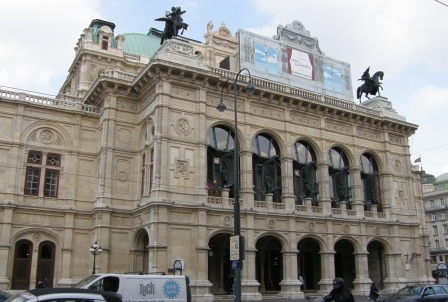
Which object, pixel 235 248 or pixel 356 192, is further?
pixel 356 192

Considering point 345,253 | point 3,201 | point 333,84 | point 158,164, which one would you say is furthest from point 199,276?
point 333,84

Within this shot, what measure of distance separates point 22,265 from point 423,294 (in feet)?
76.3

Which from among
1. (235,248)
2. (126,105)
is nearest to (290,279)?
(235,248)

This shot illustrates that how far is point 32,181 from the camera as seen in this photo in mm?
31875

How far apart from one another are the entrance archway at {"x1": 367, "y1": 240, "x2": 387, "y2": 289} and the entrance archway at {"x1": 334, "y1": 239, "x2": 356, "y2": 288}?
56.3 inches

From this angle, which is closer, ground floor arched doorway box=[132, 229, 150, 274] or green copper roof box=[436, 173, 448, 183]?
ground floor arched doorway box=[132, 229, 150, 274]

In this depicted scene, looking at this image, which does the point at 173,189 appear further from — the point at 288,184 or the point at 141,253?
the point at 288,184

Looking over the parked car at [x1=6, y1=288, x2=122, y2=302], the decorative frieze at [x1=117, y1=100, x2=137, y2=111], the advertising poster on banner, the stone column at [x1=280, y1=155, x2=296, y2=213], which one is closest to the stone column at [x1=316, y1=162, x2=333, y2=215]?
the stone column at [x1=280, y1=155, x2=296, y2=213]

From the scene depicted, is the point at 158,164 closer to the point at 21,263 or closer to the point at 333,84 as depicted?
the point at 21,263

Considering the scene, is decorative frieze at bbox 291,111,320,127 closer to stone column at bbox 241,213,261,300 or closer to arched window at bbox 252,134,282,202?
arched window at bbox 252,134,282,202

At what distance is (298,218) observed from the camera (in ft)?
111

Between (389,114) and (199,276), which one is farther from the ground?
(389,114)

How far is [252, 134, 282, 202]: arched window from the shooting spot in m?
34.2

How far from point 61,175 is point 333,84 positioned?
23.2 m
